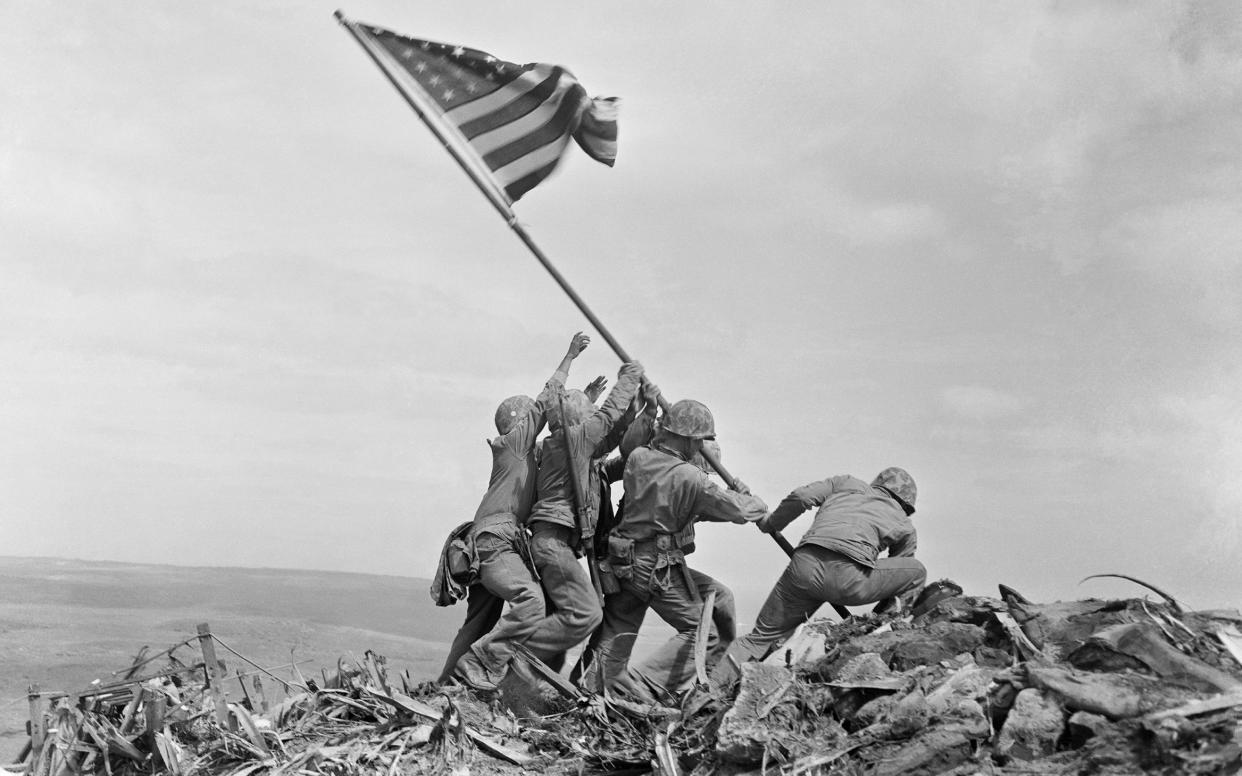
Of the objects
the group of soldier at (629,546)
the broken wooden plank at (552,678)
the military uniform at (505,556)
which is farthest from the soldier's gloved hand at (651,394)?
the broken wooden plank at (552,678)

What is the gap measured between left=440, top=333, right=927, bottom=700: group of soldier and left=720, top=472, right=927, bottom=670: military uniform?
0.01 metres

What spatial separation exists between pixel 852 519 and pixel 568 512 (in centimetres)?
242

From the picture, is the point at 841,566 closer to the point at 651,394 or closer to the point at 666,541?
the point at 666,541

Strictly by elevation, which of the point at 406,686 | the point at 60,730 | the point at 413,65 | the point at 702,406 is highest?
the point at 413,65

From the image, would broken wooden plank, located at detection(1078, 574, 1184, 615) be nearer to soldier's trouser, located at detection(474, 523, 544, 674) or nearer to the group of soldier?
the group of soldier

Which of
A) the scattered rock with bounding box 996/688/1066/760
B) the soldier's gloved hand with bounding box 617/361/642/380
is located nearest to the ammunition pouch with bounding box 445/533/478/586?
the soldier's gloved hand with bounding box 617/361/642/380

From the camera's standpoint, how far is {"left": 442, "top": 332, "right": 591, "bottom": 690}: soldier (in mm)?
9844

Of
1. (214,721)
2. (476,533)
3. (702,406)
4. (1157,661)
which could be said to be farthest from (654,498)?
(1157,661)

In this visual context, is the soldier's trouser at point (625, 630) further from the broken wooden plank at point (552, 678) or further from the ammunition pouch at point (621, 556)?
the broken wooden plank at point (552, 678)

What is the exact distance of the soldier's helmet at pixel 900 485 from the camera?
10.1 m

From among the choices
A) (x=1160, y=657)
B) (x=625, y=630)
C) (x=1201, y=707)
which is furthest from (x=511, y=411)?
(x=1201, y=707)

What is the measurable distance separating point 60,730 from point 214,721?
1.22 meters

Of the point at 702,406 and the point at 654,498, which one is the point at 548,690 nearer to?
the point at 654,498

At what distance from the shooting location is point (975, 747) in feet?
19.6
